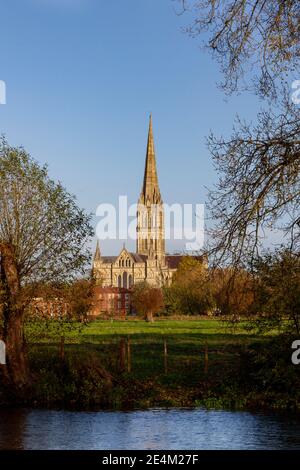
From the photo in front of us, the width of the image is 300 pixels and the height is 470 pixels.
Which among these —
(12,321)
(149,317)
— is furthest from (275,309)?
(149,317)

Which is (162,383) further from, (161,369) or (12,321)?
(12,321)

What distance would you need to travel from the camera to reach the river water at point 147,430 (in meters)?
17.5

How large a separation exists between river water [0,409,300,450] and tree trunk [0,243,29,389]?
2565mm

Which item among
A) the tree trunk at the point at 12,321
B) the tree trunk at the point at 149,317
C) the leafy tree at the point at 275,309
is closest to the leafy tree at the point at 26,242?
the tree trunk at the point at 12,321

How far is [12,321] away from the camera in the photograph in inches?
1037

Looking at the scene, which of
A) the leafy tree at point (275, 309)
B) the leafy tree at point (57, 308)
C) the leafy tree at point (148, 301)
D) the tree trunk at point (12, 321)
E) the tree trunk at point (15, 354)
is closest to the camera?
the leafy tree at point (275, 309)

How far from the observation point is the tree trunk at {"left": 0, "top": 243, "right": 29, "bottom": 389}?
26.0 m

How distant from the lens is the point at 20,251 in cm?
2692

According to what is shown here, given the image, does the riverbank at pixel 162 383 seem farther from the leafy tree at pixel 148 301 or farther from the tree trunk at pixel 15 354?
the leafy tree at pixel 148 301

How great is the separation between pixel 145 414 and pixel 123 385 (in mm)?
4639

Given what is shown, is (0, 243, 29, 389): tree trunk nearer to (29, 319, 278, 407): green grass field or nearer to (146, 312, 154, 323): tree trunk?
(29, 319, 278, 407): green grass field

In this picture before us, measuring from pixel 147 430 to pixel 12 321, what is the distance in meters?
8.92
